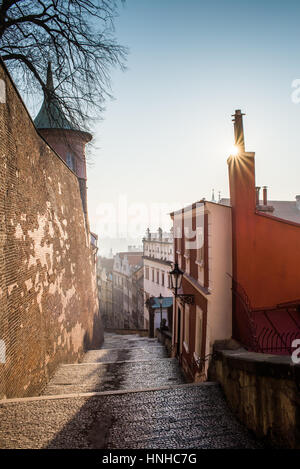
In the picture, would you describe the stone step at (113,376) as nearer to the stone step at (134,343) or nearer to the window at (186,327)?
the window at (186,327)

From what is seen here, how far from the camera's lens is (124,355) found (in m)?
13.1

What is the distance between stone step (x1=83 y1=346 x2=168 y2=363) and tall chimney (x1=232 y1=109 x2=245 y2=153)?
9118mm

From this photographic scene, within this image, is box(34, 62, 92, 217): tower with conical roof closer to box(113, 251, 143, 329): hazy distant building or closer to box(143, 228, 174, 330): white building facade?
box(143, 228, 174, 330): white building facade

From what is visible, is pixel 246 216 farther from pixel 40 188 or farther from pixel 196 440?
pixel 40 188

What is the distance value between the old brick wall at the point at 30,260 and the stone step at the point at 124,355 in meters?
1.13

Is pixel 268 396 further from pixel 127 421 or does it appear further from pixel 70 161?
pixel 70 161

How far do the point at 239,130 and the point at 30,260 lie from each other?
6.26 meters

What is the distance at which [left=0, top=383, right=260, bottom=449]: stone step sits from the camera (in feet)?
14.9

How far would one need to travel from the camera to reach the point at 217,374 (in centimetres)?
646

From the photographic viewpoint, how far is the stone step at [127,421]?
4.53 m

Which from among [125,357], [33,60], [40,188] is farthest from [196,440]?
[33,60]

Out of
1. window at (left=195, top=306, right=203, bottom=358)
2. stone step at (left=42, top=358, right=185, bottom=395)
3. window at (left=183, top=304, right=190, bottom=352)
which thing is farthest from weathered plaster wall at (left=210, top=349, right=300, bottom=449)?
window at (left=183, top=304, right=190, bottom=352)

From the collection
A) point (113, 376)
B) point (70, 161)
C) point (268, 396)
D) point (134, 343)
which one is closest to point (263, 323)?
point (268, 396)
